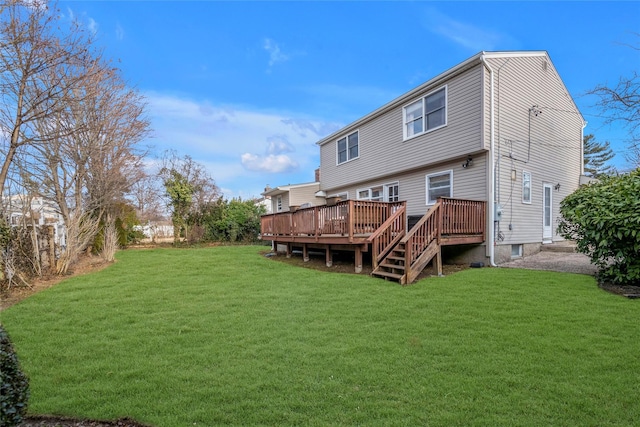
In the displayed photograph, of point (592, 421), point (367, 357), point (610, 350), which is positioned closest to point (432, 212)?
point (610, 350)

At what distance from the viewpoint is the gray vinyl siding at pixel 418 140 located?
9.00 m

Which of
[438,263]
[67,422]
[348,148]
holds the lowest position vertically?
[67,422]

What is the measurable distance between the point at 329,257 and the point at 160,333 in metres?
5.63

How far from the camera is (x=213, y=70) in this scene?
11414mm

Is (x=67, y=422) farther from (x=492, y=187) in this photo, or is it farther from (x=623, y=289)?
(x=492, y=187)

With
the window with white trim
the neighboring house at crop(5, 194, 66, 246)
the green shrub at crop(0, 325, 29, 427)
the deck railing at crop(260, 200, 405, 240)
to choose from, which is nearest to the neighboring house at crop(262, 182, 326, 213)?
the window with white trim

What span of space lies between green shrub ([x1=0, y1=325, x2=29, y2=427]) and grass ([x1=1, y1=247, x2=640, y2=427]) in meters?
0.82

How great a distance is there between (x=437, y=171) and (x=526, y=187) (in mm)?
2728

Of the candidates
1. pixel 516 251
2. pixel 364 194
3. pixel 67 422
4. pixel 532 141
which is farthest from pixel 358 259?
pixel 532 141

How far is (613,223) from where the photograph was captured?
5895mm

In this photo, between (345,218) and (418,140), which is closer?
(345,218)

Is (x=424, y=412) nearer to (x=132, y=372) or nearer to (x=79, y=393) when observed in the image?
(x=132, y=372)

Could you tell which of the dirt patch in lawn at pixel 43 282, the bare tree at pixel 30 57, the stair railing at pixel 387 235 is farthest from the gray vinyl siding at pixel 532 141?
the dirt patch in lawn at pixel 43 282

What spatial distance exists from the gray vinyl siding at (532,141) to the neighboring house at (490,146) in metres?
Answer: 0.03
